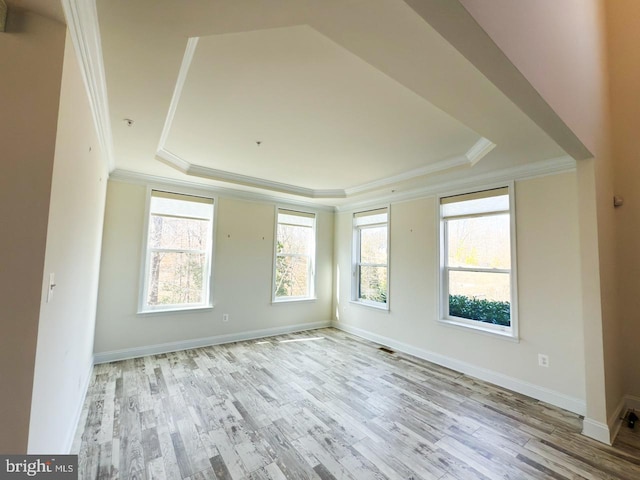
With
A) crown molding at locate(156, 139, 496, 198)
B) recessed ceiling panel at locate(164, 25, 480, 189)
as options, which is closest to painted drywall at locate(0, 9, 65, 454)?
recessed ceiling panel at locate(164, 25, 480, 189)

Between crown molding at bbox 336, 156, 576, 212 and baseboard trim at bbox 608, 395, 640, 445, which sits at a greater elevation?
crown molding at bbox 336, 156, 576, 212

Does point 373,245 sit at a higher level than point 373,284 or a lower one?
higher

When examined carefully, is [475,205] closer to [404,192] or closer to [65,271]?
[404,192]

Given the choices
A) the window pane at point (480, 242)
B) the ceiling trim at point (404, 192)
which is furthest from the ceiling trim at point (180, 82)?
the window pane at point (480, 242)

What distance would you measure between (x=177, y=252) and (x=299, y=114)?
292cm

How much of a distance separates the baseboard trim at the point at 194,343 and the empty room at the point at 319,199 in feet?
0.09

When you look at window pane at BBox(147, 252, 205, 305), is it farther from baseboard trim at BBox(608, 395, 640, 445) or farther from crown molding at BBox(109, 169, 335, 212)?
baseboard trim at BBox(608, 395, 640, 445)

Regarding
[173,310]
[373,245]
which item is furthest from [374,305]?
[173,310]

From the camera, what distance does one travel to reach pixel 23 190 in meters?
1.10

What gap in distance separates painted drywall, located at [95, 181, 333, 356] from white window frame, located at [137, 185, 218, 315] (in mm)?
58

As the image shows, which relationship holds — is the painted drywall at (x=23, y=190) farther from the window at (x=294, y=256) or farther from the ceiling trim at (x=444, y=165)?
the window at (x=294, y=256)

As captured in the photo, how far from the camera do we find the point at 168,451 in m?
2.00

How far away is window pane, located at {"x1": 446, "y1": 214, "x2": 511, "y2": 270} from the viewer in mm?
3307

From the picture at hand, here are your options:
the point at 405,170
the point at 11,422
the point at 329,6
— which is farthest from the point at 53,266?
the point at 405,170
